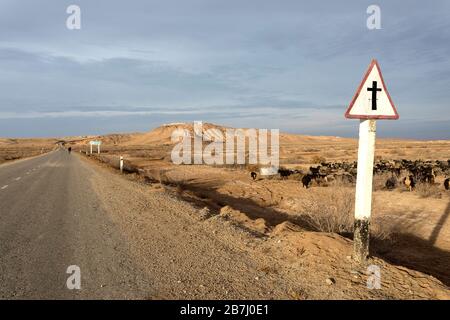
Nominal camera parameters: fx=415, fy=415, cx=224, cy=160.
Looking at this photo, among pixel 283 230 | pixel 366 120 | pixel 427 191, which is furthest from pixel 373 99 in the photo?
pixel 427 191

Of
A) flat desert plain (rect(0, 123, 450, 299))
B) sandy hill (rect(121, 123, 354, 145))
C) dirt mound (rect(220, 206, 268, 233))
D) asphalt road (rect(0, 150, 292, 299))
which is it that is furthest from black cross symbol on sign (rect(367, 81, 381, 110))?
sandy hill (rect(121, 123, 354, 145))

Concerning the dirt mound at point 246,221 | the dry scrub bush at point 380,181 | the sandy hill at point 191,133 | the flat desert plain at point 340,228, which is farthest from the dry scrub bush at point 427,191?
the sandy hill at point 191,133

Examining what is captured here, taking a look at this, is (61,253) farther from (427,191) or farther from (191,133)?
(191,133)

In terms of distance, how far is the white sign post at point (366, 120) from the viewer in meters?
5.77

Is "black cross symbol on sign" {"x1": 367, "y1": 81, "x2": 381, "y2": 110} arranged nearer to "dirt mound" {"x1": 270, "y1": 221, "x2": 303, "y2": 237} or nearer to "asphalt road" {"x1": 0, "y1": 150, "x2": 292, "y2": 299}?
"asphalt road" {"x1": 0, "y1": 150, "x2": 292, "y2": 299}

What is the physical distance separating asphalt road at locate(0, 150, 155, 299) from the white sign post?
3225 mm

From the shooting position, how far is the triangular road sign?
576 centimetres

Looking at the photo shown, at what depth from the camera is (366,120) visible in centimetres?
595

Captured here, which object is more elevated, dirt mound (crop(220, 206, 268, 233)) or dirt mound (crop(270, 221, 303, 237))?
dirt mound (crop(270, 221, 303, 237))

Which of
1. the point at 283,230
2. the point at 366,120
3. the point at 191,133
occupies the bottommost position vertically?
the point at 283,230

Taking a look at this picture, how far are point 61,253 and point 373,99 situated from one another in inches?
221
